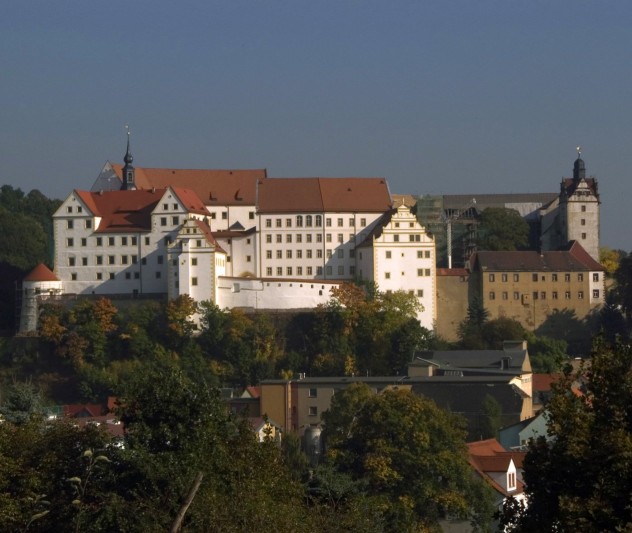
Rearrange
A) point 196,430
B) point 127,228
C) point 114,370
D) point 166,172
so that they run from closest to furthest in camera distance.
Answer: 1. point 196,430
2. point 114,370
3. point 127,228
4. point 166,172

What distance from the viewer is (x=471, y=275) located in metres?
97.3

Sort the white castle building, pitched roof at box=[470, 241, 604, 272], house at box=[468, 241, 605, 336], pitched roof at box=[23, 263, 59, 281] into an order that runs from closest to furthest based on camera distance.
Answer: the white castle building
pitched roof at box=[23, 263, 59, 281]
house at box=[468, 241, 605, 336]
pitched roof at box=[470, 241, 604, 272]

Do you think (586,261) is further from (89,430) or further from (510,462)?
(89,430)

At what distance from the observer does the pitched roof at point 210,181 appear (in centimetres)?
9950

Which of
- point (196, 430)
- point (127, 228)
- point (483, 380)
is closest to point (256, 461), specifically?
point (196, 430)

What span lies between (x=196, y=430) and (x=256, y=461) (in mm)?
1427

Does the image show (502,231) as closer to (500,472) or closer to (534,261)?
(534,261)

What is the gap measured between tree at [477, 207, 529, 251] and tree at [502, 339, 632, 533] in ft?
250

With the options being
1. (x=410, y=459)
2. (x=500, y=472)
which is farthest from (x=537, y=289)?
(x=410, y=459)

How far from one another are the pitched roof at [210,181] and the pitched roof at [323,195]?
92 centimetres

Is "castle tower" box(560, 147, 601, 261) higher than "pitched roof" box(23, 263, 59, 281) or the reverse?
higher

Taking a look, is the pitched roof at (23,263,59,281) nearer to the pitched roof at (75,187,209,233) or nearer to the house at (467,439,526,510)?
the pitched roof at (75,187,209,233)

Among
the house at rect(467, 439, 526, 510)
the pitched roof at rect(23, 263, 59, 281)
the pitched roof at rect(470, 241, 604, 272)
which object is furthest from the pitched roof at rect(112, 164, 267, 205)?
the house at rect(467, 439, 526, 510)

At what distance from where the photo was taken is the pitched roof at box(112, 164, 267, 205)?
326 ft
